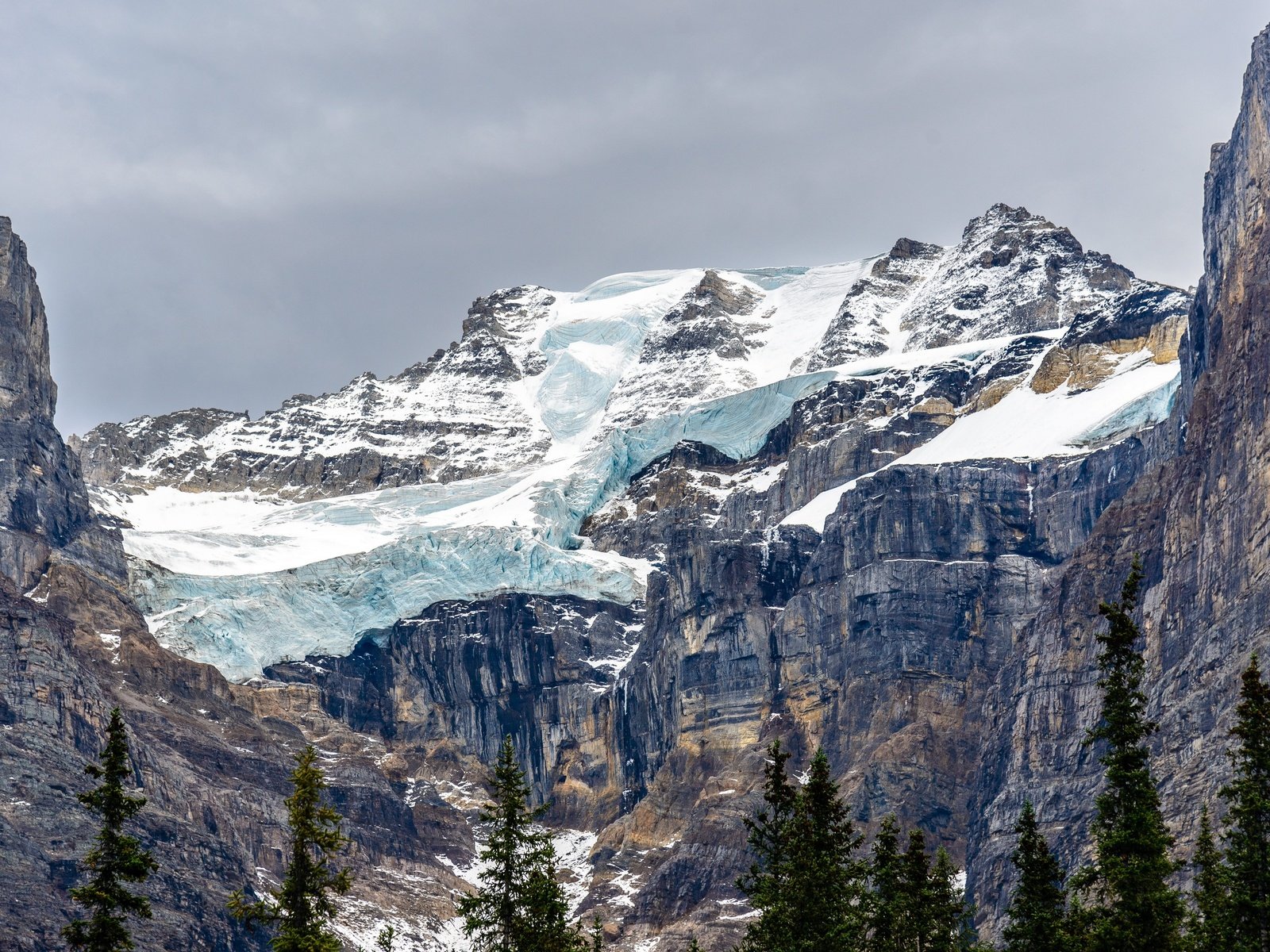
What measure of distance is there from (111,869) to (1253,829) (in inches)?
1485

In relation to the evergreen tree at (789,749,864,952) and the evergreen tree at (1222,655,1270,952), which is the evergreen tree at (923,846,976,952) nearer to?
the evergreen tree at (789,749,864,952)

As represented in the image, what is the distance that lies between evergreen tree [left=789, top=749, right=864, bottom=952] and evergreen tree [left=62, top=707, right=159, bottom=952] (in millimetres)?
24622

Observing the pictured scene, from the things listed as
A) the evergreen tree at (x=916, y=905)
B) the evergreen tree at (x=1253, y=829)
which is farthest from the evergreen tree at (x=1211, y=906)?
the evergreen tree at (x=916, y=905)

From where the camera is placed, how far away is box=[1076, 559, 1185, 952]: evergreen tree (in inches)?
3164

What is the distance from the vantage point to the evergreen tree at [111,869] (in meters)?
71.2

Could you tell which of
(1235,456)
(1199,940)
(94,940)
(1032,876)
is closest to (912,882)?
(1032,876)

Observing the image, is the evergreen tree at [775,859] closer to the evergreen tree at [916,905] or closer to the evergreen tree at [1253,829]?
the evergreen tree at [916,905]

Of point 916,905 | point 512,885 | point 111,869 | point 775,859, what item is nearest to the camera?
point 111,869

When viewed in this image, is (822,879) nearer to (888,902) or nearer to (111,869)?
(888,902)

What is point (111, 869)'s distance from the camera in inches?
2844

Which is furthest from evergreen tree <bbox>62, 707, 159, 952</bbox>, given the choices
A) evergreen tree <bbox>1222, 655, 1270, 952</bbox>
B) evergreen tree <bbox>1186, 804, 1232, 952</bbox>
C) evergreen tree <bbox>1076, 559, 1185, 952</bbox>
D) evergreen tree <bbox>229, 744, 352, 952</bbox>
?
evergreen tree <bbox>1222, 655, 1270, 952</bbox>

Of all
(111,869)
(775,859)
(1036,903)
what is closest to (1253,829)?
(1036,903)

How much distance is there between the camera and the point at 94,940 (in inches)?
2800

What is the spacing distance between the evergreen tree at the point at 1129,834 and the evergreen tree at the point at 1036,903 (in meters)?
4.84
